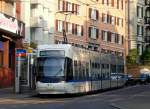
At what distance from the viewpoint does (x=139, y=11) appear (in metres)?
108

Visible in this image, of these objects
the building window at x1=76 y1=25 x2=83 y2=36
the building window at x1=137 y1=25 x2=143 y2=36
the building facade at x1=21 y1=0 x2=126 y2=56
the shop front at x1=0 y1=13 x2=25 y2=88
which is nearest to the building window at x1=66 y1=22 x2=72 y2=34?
the building facade at x1=21 y1=0 x2=126 y2=56

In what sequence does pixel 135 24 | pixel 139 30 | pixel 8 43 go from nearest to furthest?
pixel 8 43 → pixel 135 24 → pixel 139 30

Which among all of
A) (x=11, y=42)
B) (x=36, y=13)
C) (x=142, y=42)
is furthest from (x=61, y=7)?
(x=142, y=42)

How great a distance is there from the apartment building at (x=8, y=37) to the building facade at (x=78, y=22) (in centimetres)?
490

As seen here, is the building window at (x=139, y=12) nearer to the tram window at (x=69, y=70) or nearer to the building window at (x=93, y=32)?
the building window at (x=93, y=32)

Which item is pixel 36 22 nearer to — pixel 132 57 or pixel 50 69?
pixel 50 69

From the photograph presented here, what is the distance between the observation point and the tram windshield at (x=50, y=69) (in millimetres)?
37094

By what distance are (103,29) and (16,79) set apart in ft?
169

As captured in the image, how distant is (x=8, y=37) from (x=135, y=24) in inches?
2194

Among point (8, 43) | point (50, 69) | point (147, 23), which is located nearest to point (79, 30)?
point (147, 23)

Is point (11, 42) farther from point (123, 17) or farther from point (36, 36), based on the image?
point (123, 17)

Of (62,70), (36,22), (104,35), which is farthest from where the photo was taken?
(104,35)

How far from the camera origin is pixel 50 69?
37.2 metres

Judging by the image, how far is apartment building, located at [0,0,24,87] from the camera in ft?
161
